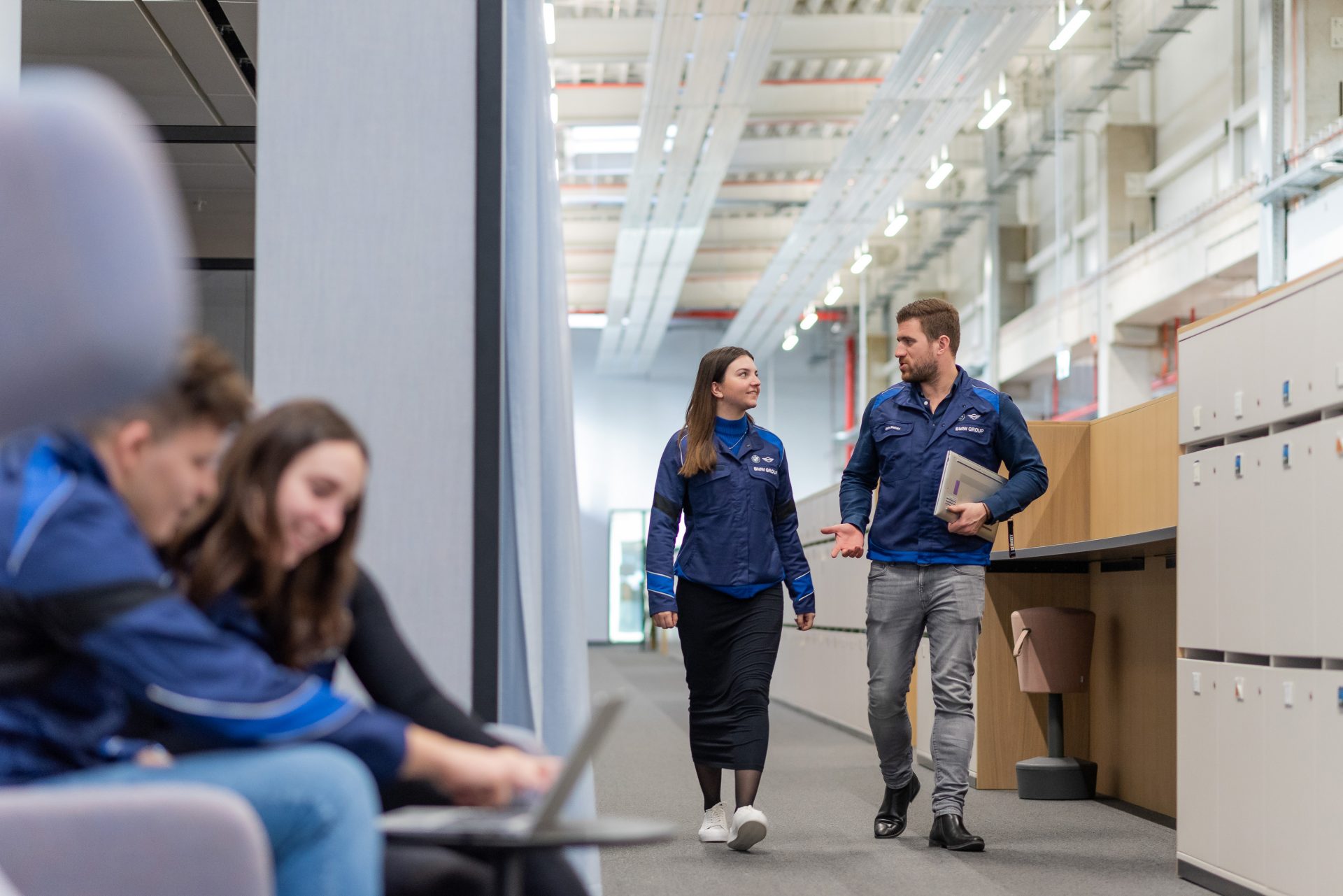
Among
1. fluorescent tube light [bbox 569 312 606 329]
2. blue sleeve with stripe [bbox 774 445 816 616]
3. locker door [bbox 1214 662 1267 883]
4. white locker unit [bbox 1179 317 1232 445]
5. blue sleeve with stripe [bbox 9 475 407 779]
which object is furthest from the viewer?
fluorescent tube light [bbox 569 312 606 329]

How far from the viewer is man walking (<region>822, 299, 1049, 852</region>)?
12.2ft

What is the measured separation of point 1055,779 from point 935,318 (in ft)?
6.37

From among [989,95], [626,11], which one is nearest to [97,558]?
[626,11]

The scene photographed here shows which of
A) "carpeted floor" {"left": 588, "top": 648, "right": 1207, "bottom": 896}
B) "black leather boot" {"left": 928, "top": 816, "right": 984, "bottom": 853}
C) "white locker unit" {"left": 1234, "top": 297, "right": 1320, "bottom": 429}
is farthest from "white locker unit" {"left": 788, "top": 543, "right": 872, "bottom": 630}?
"white locker unit" {"left": 1234, "top": 297, "right": 1320, "bottom": 429}

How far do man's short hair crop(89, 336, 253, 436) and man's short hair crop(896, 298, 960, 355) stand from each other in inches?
110

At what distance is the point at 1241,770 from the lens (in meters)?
3.10

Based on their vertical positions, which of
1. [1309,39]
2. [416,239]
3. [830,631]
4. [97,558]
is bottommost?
[830,631]

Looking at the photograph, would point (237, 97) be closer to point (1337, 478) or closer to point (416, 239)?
point (416, 239)

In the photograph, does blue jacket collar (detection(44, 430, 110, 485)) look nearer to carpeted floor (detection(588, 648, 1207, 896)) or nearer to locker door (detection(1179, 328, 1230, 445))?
carpeted floor (detection(588, 648, 1207, 896))

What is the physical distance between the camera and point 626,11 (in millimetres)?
10414

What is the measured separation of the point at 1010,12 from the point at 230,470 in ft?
24.6

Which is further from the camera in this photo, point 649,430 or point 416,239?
point 649,430

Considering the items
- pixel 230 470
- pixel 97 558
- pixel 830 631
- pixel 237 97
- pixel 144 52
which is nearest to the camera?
pixel 97 558

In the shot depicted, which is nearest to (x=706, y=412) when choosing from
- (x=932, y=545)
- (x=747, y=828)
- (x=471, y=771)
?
(x=932, y=545)
